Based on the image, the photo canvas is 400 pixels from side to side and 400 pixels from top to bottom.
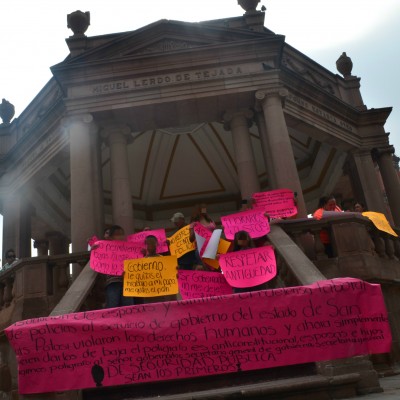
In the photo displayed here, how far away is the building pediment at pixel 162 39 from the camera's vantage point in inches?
495

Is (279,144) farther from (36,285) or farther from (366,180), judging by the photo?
(36,285)

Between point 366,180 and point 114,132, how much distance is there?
31.1 feet

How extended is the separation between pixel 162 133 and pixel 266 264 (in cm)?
1338

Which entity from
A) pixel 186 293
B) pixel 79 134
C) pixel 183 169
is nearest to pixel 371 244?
pixel 186 293

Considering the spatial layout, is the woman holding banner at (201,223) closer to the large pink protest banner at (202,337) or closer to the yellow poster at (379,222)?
the large pink protest banner at (202,337)

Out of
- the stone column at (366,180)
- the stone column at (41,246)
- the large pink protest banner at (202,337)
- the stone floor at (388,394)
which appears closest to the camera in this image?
Result: the stone floor at (388,394)

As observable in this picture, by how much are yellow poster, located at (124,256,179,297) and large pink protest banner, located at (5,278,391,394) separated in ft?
5.36

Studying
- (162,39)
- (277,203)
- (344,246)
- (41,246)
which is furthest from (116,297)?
(41,246)

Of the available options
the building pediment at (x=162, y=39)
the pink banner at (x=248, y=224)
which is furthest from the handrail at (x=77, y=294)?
the building pediment at (x=162, y=39)

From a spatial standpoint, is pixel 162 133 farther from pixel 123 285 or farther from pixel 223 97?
pixel 123 285

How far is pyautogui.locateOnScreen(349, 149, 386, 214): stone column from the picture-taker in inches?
632

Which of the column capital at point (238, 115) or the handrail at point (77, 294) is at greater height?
the column capital at point (238, 115)

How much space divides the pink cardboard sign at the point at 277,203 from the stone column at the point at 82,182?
4.29m

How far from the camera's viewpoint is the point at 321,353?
4523mm
